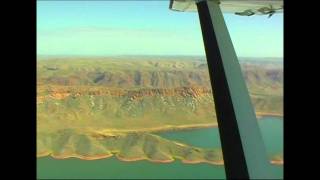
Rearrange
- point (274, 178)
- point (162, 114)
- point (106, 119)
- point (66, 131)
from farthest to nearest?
1. point (66, 131)
2. point (106, 119)
3. point (162, 114)
4. point (274, 178)

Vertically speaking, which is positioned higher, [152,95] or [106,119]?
[152,95]

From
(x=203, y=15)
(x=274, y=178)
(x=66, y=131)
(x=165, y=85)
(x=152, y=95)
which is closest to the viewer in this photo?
(x=274, y=178)

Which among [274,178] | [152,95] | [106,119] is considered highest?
[274,178]
